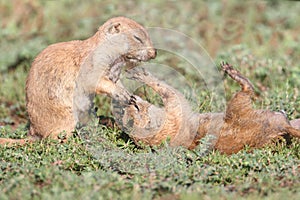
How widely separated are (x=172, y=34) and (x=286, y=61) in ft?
5.68

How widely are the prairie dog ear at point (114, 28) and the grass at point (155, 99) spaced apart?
83 cm

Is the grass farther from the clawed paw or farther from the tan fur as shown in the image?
the clawed paw

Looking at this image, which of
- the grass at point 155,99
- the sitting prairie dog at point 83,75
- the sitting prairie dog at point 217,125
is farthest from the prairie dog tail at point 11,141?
the sitting prairie dog at point 217,125

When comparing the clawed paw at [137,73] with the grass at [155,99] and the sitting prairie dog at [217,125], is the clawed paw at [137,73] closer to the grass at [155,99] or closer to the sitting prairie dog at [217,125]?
the sitting prairie dog at [217,125]

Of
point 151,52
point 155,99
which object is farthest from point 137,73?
point 155,99

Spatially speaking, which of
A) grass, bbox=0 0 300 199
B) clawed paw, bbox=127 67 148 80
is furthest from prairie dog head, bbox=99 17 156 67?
grass, bbox=0 0 300 199

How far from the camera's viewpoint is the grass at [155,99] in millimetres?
4172

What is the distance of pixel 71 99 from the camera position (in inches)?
210

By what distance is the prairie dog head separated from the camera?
523 cm

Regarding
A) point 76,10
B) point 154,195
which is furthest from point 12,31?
point 154,195

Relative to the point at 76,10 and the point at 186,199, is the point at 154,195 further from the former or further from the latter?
the point at 76,10

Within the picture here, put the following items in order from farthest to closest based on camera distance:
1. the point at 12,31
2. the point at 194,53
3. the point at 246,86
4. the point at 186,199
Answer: the point at 12,31 → the point at 194,53 → the point at 246,86 → the point at 186,199

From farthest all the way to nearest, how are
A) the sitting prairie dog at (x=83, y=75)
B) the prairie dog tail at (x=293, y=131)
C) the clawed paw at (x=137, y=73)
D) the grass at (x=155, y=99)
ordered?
the sitting prairie dog at (x=83, y=75), the clawed paw at (x=137, y=73), the prairie dog tail at (x=293, y=131), the grass at (x=155, y=99)

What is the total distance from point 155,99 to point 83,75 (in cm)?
84
